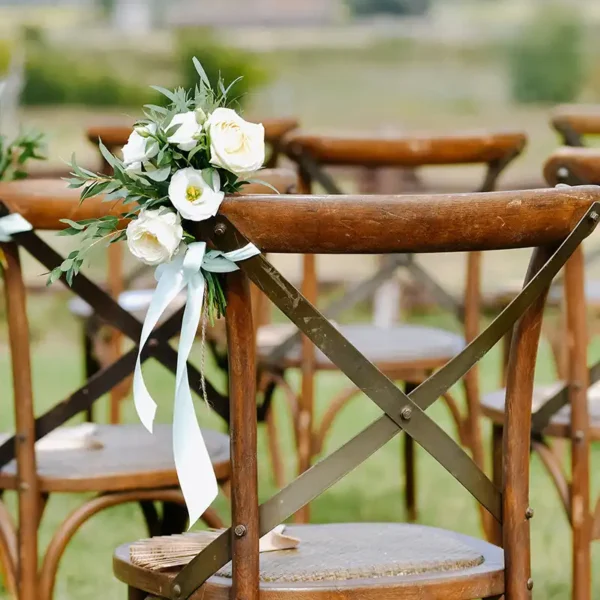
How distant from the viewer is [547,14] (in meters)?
12.2

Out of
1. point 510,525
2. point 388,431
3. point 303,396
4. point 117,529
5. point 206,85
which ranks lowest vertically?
point 117,529

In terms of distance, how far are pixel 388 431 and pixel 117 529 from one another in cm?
244

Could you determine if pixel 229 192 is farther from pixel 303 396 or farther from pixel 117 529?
pixel 117 529

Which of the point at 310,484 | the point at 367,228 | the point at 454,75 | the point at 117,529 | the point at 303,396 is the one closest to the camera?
the point at 367,228

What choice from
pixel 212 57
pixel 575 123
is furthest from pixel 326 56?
pixel 575 123

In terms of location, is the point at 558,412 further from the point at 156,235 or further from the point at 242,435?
the point at 156,235

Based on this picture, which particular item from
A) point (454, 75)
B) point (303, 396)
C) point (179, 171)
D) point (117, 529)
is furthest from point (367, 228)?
point (454, 75)

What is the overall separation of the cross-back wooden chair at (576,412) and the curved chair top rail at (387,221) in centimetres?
92

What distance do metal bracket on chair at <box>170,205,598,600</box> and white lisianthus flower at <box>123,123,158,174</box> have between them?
236 millimetres

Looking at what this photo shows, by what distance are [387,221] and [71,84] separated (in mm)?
10440

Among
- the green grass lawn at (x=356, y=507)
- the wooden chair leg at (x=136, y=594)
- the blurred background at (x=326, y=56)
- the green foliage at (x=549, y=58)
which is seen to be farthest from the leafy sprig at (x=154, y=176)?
the green foliage at (x=549, y=58)

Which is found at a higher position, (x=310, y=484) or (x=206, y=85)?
(x=206, y=85)

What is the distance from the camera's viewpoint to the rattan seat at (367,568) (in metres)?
1.72

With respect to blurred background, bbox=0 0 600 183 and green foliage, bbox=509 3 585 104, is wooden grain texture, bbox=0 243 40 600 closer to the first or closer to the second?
blurred background, bbox=0 0 600 183
